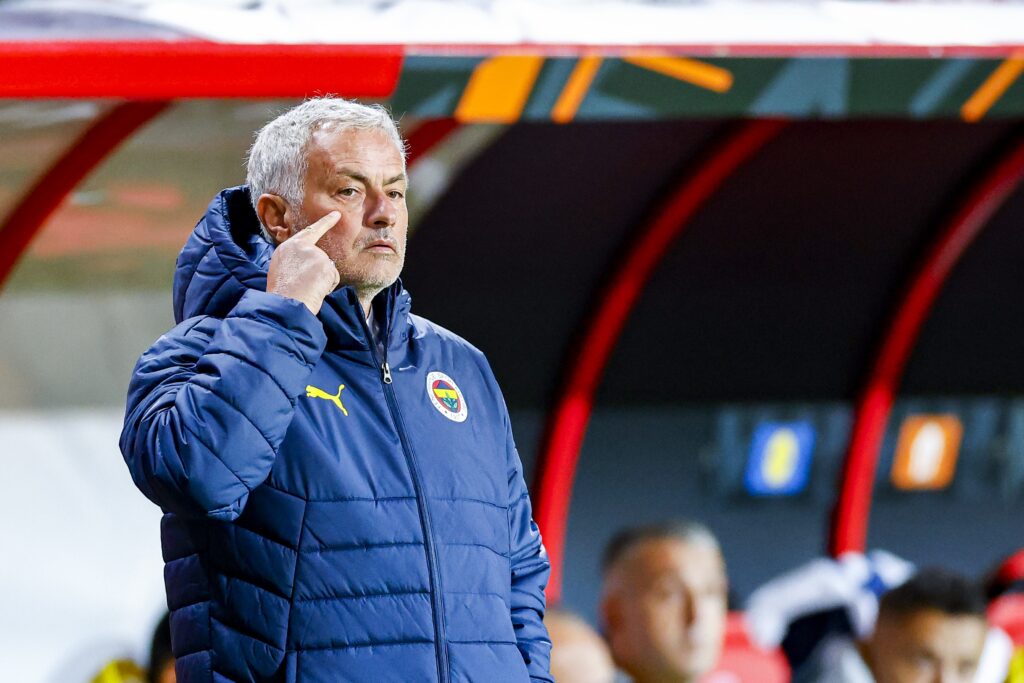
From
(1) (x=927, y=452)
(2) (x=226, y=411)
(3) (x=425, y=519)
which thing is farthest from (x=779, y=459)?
(2) (x=226, y=411)

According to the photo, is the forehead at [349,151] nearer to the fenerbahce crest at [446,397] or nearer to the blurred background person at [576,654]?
the fenerbahce crest at [446,397]

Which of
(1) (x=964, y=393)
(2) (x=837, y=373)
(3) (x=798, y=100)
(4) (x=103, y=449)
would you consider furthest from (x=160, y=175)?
(1) (x=964, y=393)

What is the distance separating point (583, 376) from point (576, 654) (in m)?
1.02

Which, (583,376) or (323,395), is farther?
(583,376)

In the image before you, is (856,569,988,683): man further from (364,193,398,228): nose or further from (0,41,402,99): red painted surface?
(364,193,398,228): nose

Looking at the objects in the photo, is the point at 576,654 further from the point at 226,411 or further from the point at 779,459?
the point at 226,411

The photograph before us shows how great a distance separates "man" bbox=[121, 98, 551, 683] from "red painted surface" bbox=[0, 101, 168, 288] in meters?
1.33

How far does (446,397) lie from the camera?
2215mm

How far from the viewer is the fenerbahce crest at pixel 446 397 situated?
2.19m

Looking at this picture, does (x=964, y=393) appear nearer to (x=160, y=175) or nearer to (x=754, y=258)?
(x=754, y=258)

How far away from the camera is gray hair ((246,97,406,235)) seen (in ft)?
7.00

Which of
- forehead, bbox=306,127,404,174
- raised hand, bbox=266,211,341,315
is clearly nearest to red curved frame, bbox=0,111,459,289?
forehead, bbox=306,127,404,174

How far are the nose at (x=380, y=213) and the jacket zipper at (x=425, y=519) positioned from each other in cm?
13

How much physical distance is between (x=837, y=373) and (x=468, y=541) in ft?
10.8
